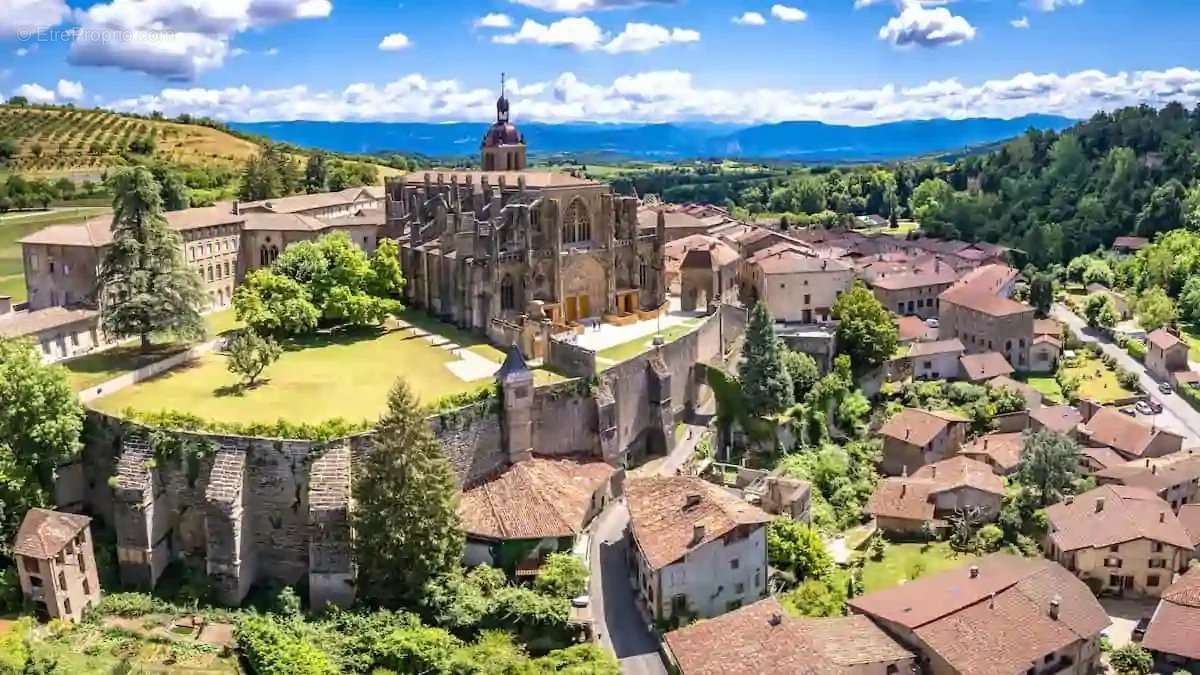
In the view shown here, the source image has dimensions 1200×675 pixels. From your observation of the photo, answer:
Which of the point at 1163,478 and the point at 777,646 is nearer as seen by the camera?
the point at 777,646

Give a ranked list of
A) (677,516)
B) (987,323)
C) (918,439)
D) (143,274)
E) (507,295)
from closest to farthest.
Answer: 1. (677,516)
2. (143,274)
3. (918,439)
4. (507,295)
5. (987,323)

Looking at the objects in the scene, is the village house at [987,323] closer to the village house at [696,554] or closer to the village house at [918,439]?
the village house at [918,439]

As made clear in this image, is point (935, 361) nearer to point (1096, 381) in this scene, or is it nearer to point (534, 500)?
point (1096, 381)

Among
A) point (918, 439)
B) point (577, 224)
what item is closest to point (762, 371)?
point (918, 439)

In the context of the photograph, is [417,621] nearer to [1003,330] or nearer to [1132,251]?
[1003,330]

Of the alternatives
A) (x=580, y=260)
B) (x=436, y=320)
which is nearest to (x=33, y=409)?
(x=436, y=320)

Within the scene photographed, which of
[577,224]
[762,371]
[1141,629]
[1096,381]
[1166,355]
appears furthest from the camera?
[1166,355]

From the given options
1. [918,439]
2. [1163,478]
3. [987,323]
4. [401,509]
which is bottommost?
[1163,478]

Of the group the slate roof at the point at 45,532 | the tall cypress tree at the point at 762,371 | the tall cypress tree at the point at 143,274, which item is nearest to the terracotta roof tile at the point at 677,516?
the tall cypress tree at the point at 762,371
